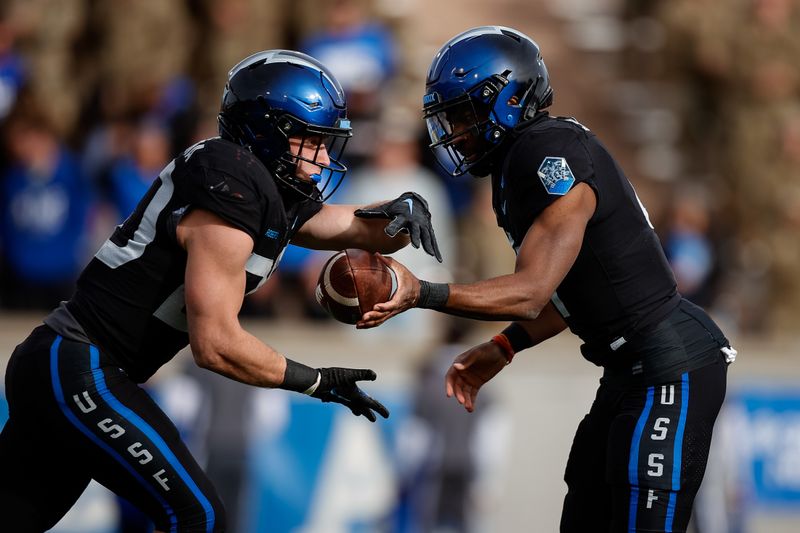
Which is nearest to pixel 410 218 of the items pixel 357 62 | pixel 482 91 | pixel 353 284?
pixel 353 284

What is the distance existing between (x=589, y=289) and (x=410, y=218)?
0.69m

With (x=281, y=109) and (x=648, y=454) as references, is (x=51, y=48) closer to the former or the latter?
(x=281, y=109)

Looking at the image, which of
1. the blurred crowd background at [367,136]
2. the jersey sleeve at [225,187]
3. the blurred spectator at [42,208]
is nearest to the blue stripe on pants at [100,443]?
the jersey sleeve at [225,187]

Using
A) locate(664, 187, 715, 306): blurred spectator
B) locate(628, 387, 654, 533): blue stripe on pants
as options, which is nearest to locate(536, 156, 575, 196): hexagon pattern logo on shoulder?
locate(628, 387, 654, 533): blue stripe on pants

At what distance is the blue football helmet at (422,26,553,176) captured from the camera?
4516 millimetres

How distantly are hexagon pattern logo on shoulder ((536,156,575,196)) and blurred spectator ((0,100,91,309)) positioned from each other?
193 inches

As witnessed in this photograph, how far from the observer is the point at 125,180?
8.34 metres

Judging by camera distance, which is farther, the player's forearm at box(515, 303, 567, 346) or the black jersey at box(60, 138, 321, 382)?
the player's forearm at box(515, 303, 567, 346)

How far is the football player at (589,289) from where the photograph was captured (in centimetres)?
429

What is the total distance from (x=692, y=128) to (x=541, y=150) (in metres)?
6.27

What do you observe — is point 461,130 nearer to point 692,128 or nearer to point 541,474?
point 541,474

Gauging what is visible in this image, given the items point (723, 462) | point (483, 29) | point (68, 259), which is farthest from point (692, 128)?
point (483, 29)

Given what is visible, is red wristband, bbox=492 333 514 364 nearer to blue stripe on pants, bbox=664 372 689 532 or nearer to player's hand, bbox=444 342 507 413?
player's hand, bbox=444 342 507 413

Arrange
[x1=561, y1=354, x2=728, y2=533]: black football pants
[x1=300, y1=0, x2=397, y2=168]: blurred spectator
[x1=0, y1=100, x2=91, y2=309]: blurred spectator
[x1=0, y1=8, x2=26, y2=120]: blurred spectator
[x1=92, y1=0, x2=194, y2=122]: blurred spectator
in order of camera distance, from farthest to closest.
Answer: [x1=92, y1=0, x2=194, y2=122]: blurred spectator, [x1=300, y1=0, x2=397, y2=168]: blurred spectator, [x1=0, y1=8, x2=26, y2=120]: blurred spectator, [x1=0, y1=100, x2=91, y2=309]: blurred spectator, [x1=561, y1=354, x2=728, y2=533]: black football pants
